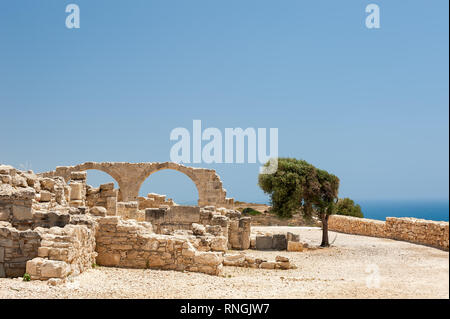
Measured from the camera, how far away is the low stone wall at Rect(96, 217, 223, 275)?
8820 millimetres

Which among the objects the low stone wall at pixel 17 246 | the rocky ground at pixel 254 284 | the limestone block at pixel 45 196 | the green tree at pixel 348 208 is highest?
the limestone block at pixel 45 196

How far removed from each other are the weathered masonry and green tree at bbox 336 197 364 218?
8.58 meters

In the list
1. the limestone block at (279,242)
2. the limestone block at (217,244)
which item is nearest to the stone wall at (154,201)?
the limestone block at (279,242)

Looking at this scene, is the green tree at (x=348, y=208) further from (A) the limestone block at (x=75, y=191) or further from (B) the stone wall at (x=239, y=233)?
(A) the limestone block at (x=75, y=191)

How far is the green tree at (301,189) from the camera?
55.1ft

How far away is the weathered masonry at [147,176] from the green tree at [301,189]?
26.6ft

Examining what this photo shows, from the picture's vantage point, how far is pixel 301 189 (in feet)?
54.8

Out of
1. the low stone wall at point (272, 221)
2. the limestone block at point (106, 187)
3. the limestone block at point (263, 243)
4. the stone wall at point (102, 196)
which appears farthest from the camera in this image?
the low stone wall at point (272, 221)

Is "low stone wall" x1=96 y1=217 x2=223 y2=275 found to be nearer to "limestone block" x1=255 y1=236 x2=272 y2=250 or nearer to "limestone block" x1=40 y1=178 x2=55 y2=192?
"limestone block" x1=40 y1=178 x2=55 y2=192

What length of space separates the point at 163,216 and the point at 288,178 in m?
5.12

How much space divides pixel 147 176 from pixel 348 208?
44.3 feet
